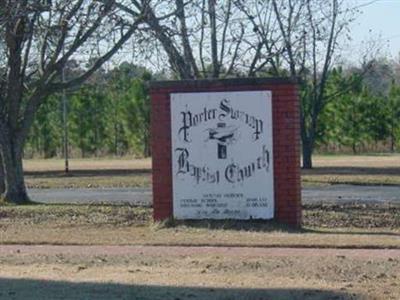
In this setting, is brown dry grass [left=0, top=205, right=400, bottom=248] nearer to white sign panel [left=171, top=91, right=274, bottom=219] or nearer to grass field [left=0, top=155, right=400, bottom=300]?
grass field [left=0, top=155, right=400, bottom=300]

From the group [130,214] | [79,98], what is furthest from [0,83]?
[79,98]

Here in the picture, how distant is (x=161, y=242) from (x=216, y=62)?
12.4 metres

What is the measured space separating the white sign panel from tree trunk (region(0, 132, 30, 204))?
7.52 metres

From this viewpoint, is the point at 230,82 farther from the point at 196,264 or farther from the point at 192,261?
the point at 196,264

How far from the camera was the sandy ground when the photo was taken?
11617mm

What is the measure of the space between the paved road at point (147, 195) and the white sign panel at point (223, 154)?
302 inches

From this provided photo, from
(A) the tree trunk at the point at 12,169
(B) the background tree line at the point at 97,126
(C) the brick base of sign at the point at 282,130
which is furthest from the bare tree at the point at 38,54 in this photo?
(B) the background tree line at the point at 97,126

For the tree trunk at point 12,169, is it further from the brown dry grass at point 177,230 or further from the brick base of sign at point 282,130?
the brick base of sign at point 282,130

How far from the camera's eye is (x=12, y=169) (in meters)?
25.4

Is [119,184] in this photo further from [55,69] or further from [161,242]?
[161,242]

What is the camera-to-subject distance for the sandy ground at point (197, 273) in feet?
38.1

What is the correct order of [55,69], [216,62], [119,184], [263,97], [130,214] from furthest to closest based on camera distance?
1. [119,184]
2. [216,62]
3. [55,69]
4. [130,214]
5. [263,97]

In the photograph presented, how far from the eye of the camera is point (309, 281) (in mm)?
12344

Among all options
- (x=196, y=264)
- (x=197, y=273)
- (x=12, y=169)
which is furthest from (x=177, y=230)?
(x=12, y=169)
